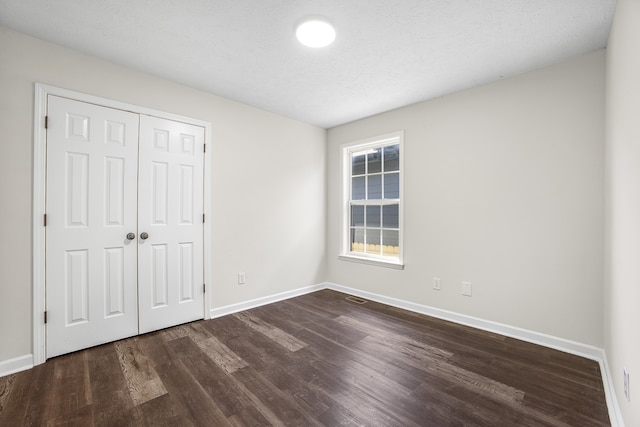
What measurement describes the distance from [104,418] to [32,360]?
1.08 meters

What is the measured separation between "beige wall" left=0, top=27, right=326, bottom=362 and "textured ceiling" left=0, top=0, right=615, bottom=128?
7.6 inches

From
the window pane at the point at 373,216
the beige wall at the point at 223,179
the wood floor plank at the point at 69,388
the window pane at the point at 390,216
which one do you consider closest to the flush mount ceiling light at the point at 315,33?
the beige wall at the point at 223,179

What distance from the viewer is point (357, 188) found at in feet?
13.8

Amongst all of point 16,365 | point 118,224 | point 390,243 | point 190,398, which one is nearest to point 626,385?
point 190,398

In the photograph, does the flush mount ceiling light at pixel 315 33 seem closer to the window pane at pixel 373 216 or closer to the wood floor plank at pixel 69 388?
the window pane at pixel 373 216

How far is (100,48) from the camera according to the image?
226cm

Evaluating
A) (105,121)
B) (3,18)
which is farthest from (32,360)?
(3,18)

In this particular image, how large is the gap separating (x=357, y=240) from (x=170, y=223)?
8.19ft

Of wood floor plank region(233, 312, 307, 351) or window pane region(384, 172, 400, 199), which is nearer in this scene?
wood floor plank region(233, 312, 307, 351)

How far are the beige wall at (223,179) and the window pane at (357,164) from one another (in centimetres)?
49

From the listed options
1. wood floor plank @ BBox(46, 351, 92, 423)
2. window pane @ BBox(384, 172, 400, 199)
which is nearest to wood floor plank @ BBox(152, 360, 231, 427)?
wood floor plank @ BBox(46, 351, 92, 423)

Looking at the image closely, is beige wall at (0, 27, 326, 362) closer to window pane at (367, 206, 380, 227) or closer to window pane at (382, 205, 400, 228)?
window pane at (367, 206, 380, 227)

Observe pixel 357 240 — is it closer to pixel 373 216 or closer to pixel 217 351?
pixel 373 216

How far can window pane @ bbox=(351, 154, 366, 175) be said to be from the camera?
163 inches
